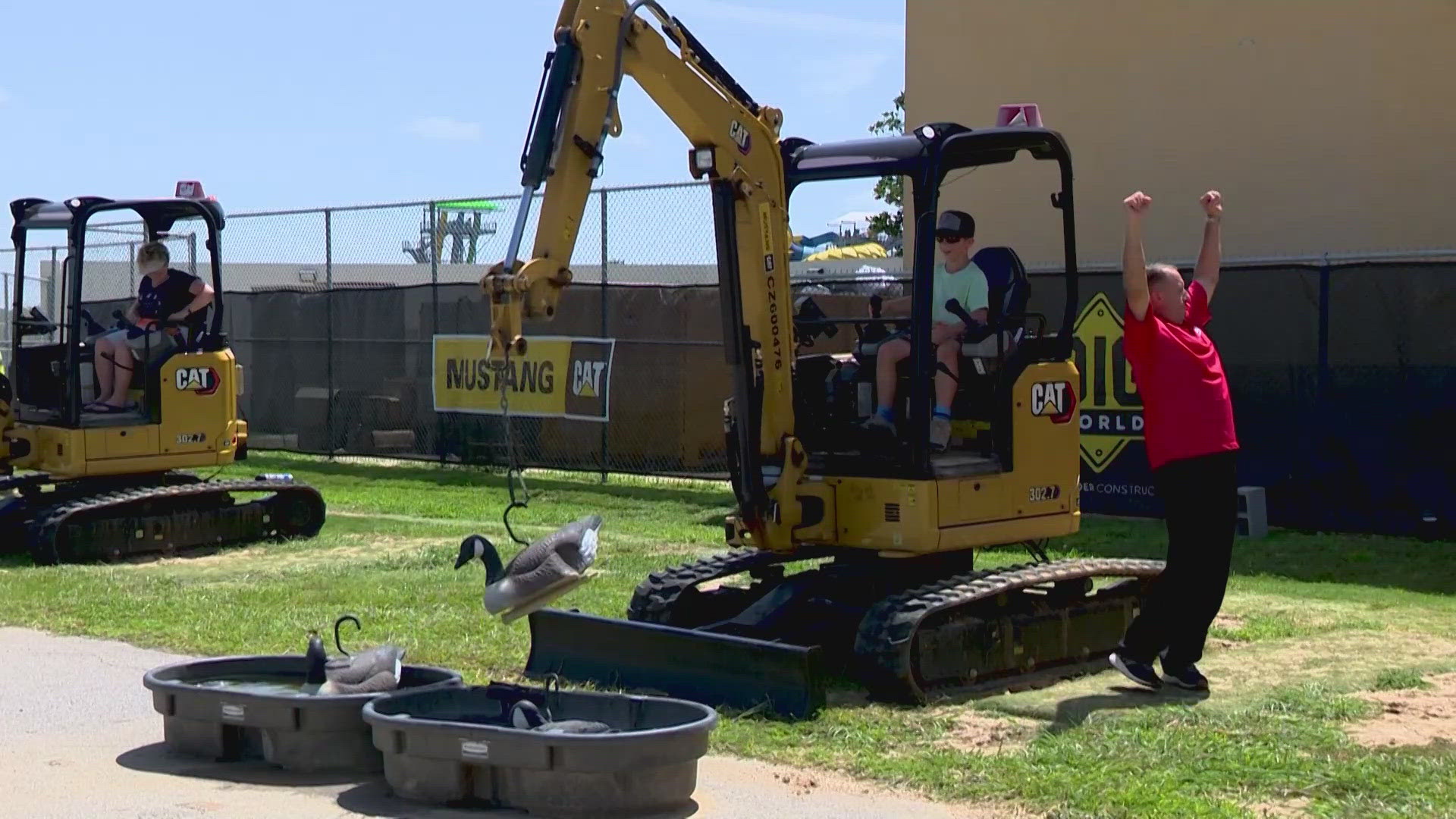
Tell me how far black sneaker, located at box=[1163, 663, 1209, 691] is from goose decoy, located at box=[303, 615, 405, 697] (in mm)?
3566

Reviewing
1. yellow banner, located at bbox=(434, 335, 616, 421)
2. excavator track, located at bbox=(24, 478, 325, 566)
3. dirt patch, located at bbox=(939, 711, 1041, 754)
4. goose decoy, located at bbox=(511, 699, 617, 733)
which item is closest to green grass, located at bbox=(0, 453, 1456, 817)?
dirt patch, located at bbox=(939, 711, 1041, 754)

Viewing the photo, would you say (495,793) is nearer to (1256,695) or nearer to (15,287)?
(1256,695)

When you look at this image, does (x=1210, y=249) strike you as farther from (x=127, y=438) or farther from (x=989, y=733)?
(x=127, y=438)

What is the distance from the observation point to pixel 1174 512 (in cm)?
869


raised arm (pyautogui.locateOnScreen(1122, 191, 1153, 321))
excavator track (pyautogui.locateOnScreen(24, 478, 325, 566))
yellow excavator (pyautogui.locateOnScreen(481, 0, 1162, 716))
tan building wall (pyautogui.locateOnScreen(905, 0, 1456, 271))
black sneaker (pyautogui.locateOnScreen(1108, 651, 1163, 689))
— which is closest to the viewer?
raised arm (pyautogui.locateOnScreen(1122, 191, 1153, 321))

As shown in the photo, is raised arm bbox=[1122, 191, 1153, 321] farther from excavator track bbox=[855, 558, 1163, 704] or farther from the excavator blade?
the excavator blade

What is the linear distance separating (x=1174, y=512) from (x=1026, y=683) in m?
1.14

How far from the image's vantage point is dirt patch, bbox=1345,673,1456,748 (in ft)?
25.0

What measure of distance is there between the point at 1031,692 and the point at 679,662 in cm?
174

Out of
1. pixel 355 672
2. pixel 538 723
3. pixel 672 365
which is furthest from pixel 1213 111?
pixel 538 723

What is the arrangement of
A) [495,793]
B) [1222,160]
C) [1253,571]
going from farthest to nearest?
[1222,160]
[1253,571]
[495,793]

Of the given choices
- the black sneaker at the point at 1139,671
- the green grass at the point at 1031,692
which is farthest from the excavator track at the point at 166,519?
the black sneaker at the point at 1139,671

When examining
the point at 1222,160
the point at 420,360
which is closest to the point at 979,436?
the point at 1222,160

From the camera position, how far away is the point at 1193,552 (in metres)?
8.64
